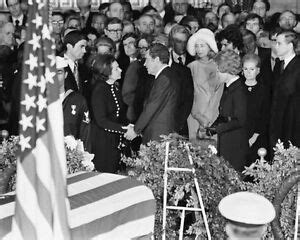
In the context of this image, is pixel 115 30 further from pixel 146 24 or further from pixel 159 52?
pixel 159 52

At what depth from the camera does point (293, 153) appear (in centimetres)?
977

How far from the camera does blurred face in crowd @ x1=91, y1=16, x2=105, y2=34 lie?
16094 mm

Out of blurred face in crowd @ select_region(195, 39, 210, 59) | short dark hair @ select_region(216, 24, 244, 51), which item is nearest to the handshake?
blurred face in crowd @ select_region(195, 39, 210, 59)

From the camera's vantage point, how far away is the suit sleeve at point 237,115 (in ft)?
40.1

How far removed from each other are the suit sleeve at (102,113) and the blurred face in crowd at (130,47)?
5.65 ft

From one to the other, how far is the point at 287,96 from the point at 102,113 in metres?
2.13

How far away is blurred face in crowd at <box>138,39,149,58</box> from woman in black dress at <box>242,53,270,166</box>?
153cm

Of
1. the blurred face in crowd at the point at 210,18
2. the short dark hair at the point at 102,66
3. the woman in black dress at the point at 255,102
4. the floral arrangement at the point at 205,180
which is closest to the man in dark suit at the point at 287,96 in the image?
the woman in black dress at the point at 255,102

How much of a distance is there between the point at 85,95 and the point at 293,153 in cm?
Result: 441

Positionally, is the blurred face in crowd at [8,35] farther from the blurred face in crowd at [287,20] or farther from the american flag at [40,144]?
the american flag at [40,144]

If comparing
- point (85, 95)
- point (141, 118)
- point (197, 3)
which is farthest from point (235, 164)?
point (197, 3)

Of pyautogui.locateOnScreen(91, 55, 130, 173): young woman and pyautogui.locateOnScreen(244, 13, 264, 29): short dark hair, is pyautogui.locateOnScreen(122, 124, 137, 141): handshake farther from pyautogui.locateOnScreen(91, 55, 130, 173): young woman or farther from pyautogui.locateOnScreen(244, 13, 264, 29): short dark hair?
pyautogui.locateOnScreen(244, 13, 264, 29): short dark hair

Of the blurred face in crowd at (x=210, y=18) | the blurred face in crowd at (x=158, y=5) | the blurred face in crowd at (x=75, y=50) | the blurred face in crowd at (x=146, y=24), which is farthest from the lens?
the blurred face in crowd at (x=158, y=5)

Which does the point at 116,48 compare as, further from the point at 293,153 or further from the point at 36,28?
the point at 36,28
